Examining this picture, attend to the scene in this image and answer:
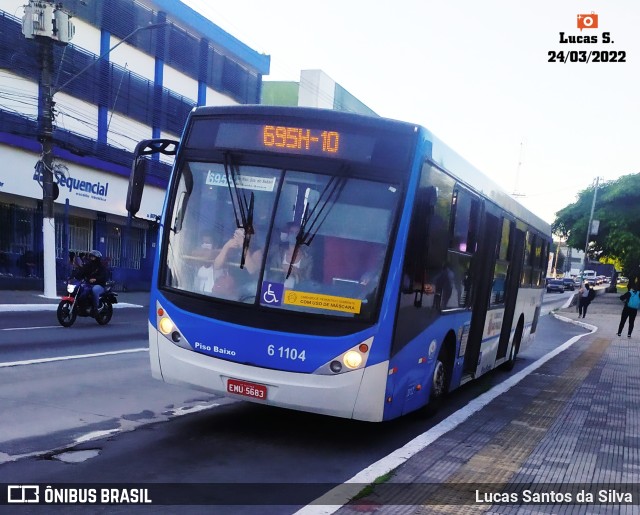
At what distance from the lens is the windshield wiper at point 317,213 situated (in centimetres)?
586

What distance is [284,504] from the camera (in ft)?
14.9

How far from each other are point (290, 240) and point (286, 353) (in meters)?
0.99

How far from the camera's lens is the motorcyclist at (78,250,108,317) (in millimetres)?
14641

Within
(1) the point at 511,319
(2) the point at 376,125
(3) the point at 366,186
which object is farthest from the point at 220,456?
(1) the point at 511,319

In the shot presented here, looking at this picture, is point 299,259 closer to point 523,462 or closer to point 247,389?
point 247,389

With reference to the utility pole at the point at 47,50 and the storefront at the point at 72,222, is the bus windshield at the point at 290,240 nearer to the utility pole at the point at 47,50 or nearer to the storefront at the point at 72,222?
the utility pole at the point at 47,50

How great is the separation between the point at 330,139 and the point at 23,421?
12.6ft

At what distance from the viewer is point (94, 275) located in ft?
48.4

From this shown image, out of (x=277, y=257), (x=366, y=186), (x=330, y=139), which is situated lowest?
(x=277, y=257)

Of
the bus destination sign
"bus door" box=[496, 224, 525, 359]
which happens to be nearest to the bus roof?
the bus destination sign

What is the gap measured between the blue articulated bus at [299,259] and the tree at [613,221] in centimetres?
4958

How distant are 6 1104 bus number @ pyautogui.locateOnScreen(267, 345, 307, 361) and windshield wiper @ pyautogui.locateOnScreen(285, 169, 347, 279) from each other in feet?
2.07

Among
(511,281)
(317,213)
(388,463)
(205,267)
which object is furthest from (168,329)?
(511,281)

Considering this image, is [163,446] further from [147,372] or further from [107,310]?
[107,310]
